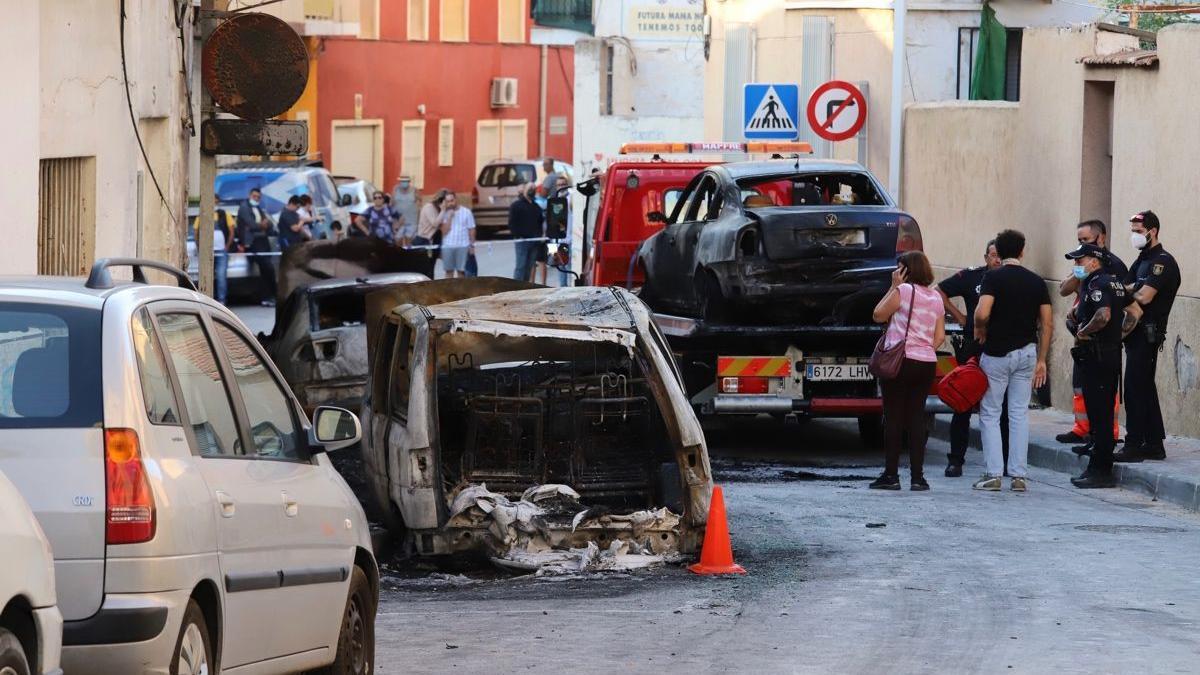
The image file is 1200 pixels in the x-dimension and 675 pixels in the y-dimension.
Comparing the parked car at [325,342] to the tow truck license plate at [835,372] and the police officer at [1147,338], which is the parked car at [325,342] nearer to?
the tow truck license plate at [835,372]

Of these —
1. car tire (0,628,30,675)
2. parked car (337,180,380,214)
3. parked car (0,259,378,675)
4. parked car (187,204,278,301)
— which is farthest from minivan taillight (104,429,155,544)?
parked car (337,180,380,214)

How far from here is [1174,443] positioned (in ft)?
53.0

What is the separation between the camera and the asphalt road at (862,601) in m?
8.25

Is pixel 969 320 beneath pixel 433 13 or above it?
beneath

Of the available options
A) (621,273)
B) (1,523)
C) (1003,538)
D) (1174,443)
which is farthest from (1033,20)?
(1,523)

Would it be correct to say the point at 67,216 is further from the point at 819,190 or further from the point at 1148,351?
the point at 1148,351

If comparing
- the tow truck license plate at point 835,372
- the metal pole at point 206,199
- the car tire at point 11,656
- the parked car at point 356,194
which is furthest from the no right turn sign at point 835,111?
the car tire at point 11,656

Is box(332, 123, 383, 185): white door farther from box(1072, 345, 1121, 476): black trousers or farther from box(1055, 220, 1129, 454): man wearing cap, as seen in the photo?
box(1072, 345, 1121, 476): black trousers

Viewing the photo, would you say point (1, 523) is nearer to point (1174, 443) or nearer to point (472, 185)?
point (1174, 443)

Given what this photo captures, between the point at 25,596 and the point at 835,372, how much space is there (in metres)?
11.4

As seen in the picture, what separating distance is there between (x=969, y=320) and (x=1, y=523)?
11.2m

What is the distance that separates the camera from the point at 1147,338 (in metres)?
14.8

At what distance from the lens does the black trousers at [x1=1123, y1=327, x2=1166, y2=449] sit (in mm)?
14805

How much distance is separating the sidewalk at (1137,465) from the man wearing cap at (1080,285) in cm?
16
